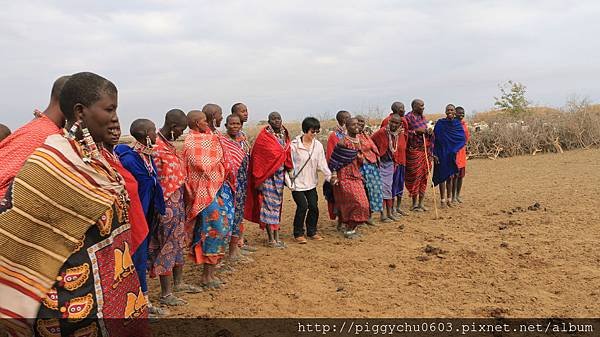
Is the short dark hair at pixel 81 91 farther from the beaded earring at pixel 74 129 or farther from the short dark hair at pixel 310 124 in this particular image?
the short dark hair at pixel 310 124

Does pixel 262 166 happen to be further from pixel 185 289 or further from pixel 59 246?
pixel 59 246

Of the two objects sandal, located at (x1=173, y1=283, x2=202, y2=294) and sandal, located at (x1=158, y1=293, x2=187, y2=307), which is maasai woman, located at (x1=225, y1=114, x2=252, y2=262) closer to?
sandal, located at (x1=173, y1=283, x2=202, y2=294)

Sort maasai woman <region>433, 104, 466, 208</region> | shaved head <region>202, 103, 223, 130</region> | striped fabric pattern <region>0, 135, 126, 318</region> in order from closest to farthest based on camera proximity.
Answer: striped fabric pattern <region>0, 135, 126, 318</region>, shaved head <region>202, 103, 223, 130</region>, maasai woman <region>433, 104, 466, 208</region>

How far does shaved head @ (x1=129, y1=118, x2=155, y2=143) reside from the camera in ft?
12.8

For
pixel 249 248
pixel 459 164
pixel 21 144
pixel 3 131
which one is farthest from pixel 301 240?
pixel 21 144

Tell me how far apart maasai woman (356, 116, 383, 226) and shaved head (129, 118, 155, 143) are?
3.57m

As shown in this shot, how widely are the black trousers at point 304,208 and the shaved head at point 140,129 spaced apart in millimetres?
2815

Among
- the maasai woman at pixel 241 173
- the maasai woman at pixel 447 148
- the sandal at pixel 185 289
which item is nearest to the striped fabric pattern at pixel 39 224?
the sandal at pixel 185 289

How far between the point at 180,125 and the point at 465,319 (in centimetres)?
296

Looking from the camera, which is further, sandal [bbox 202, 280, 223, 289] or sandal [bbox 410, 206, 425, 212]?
sandal [bbox 410, 206, 425, 212]

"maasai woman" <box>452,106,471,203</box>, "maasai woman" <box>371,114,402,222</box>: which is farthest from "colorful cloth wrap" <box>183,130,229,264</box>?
"maasai woman" <box>452,106,471,203</box>

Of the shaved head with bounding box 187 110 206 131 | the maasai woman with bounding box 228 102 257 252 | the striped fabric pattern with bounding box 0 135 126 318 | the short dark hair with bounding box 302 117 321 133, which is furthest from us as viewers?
the short dark hair with bounding box 302 117 321 133

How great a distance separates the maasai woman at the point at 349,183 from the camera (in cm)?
651

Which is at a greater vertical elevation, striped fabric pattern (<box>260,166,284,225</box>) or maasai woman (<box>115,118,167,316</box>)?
maasai woman (<box>115,118,167,316</box>)
